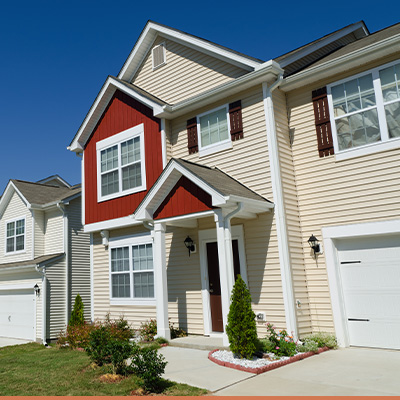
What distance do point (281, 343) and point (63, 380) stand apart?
13.5ft

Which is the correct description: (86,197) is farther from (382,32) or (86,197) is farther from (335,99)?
(382,32)

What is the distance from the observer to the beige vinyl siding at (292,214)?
29.4 ft

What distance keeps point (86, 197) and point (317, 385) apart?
33.9 ft

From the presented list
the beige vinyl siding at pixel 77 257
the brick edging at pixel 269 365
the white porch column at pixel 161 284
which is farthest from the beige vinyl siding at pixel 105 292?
the brick edging at pixel 269 365

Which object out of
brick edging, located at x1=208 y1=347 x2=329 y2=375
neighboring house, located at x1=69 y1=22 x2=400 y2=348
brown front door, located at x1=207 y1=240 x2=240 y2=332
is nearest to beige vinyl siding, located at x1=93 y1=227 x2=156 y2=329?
neighboring house, located at x1=69 y1=22 x2=400 y2=348

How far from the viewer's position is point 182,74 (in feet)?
39.7

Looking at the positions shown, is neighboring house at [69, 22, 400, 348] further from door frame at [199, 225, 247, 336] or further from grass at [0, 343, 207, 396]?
grass at [0, 343, 207, 396]

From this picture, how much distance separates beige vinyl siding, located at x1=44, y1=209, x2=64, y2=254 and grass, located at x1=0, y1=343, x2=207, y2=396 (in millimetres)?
7804

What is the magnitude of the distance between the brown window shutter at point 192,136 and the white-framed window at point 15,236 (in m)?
11.0

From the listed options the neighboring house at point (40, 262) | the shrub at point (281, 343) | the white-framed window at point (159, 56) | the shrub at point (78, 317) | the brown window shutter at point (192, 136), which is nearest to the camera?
the shrub at point (281, 343)

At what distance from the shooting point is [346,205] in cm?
883

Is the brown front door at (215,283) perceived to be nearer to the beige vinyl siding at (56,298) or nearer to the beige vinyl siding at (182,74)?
the beige vinyl siding at (182,74)

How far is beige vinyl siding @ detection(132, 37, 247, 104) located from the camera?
36.6 ft

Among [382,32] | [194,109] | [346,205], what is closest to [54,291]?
[194,109]
